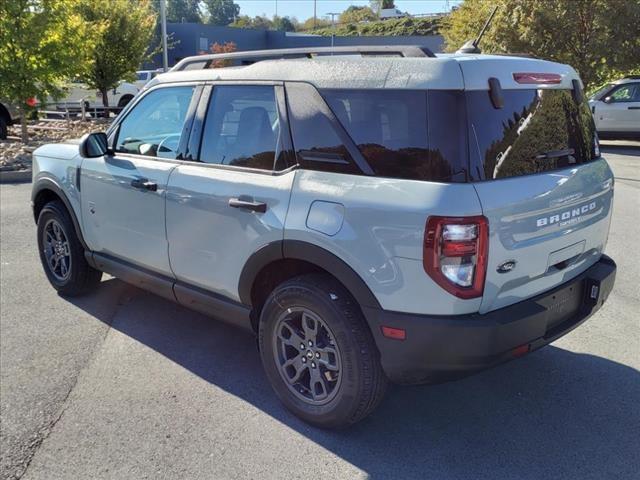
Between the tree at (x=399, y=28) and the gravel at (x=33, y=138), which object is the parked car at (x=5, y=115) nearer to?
the gravel at (x=33, y=138)

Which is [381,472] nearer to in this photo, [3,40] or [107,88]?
[3,40]

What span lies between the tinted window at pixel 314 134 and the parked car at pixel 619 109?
14105 millimetres

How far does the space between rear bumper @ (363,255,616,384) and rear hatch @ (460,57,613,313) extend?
81 mm

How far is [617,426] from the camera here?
10.0 feet

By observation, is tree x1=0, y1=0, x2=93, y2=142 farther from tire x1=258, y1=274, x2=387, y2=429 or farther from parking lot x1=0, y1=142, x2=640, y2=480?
tire x1=258, y1=274, x2=387, y2=429

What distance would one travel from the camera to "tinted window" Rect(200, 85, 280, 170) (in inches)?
125

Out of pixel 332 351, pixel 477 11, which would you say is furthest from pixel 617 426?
pixel 477 11

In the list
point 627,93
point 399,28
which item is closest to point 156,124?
point 627,93

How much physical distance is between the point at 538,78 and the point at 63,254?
3983 millimetres

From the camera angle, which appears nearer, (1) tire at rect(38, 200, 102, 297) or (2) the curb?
(1) tire at rect(38, 200, 102, 297)

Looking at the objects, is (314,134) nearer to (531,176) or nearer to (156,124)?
(531,176)

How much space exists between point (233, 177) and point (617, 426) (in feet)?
8.20

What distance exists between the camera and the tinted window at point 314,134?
2.81 metres

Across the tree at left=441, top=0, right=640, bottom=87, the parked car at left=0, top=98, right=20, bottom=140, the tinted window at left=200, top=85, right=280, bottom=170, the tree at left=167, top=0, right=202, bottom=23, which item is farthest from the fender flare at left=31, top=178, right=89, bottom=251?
the tree at left=167, top=0, right=202, bottom=23
